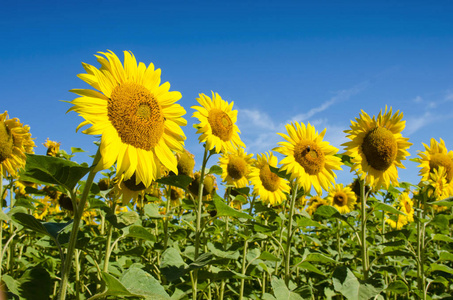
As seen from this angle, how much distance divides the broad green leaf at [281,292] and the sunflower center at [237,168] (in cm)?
219

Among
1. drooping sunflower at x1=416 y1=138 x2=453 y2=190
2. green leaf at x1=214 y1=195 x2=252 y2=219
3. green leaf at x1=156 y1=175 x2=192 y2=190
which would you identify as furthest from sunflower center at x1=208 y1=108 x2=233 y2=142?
drooping sunflower at x1=416 y1=138 x2=453 y2=190

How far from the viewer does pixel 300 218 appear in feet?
11.9

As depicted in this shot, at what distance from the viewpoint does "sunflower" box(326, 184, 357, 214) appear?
7.20 m

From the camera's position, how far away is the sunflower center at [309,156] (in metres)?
3.73

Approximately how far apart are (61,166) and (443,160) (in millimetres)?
4819

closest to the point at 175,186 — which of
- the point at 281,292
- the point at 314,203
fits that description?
the point at 281,292

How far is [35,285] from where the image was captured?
7.64 ft

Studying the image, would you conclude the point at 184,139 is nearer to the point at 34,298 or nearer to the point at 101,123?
the point at 101,123

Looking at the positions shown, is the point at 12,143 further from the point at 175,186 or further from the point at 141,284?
the point at 141,284

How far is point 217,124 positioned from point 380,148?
5.83 feet

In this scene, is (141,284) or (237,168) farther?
(237,168)

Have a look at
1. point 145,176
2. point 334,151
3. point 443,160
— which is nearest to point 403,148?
point 334,151

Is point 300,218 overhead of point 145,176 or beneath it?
overhead

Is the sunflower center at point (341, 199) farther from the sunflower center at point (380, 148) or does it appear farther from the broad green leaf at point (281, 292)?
the broad green leaf at point (281, 292)
